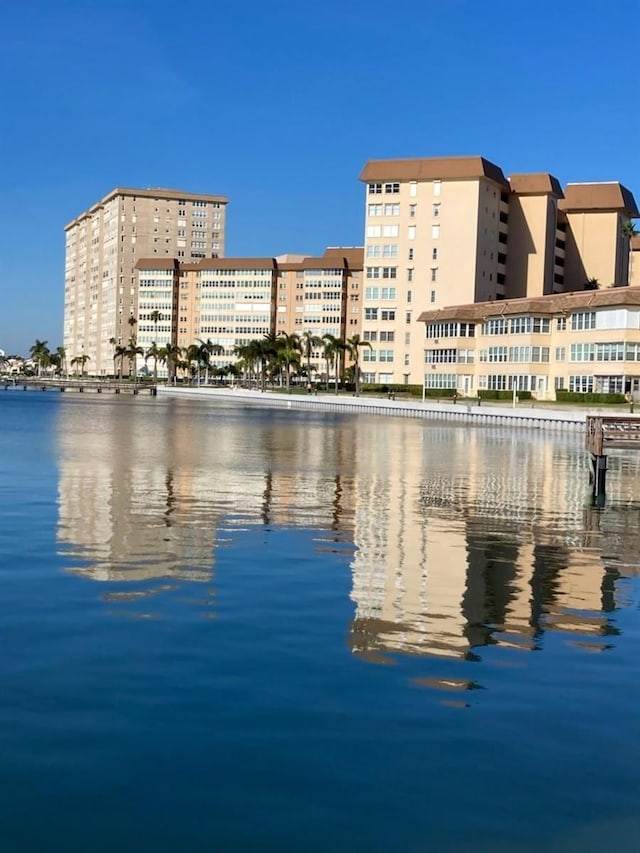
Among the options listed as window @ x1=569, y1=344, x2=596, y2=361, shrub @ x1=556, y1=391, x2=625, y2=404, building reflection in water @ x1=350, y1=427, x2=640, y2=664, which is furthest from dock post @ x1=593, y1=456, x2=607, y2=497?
window @ x1=569, y1=344, x2=596, y2=361

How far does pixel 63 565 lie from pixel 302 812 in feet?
29.3

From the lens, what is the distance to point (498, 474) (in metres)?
33.5

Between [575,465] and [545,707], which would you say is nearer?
[545,707]

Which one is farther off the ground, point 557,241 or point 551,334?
point 557,241

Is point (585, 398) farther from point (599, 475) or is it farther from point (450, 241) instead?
point (599, 475)

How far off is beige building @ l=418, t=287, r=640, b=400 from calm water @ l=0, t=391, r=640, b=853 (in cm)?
7113

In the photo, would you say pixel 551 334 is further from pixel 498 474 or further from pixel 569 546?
pixel 569 546

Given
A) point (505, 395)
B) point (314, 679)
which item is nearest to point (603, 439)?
point (314, 679)

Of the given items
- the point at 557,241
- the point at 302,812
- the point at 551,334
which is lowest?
the point at 302,812

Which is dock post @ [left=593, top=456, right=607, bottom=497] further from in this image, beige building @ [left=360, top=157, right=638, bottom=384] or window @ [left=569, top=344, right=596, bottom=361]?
beige building @ [left=360, top=157, right=638, bottom=384]

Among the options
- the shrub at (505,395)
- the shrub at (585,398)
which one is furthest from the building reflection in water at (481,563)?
the shrub at (505,395)

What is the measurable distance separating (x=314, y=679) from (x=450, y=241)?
129 metres

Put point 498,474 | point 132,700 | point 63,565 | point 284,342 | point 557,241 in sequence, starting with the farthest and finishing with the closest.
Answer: point 284,342, point 557,241, point 498,474, point 63,565, point 132,700

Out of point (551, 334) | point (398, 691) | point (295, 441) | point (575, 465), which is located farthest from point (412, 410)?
point (398, 691)
